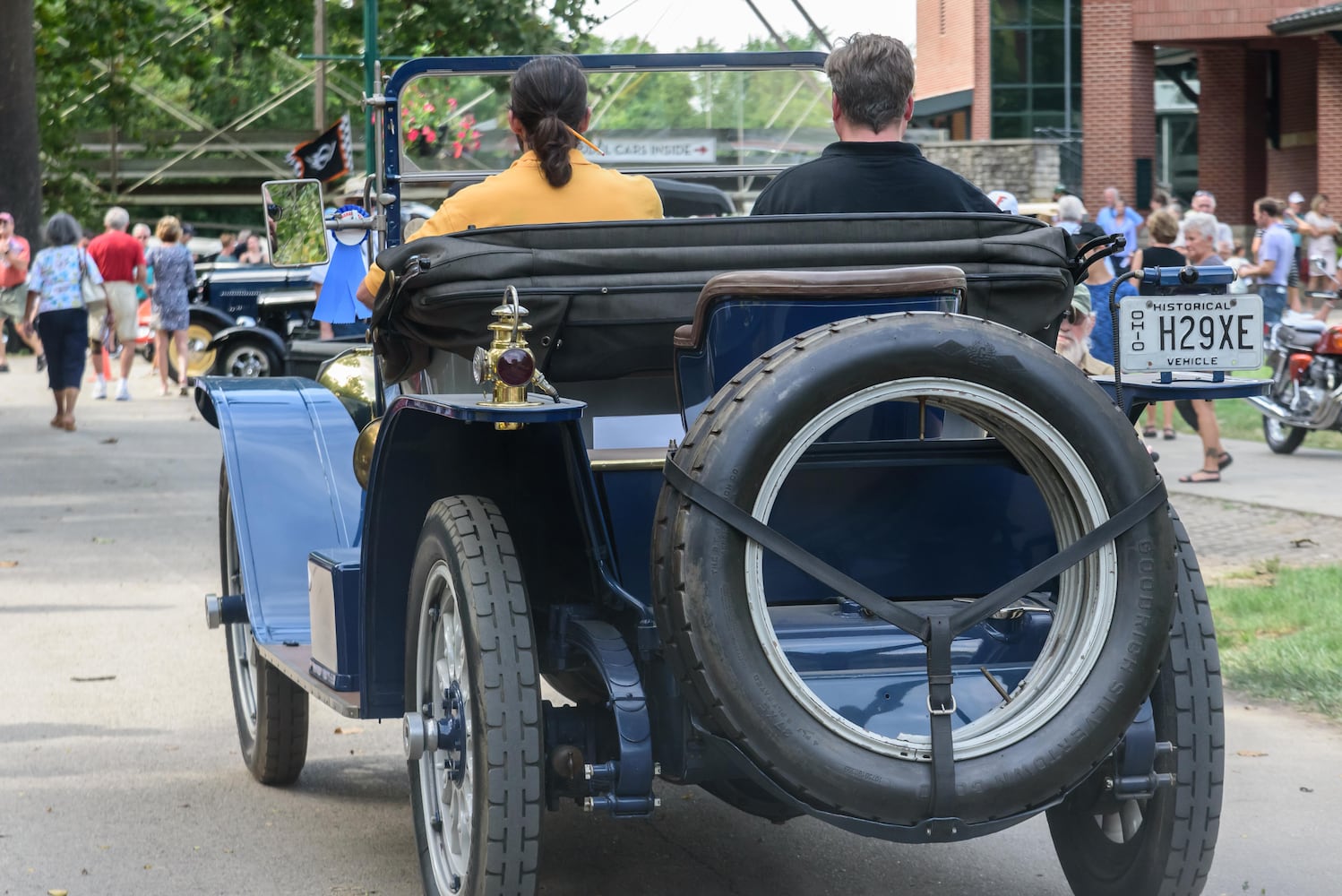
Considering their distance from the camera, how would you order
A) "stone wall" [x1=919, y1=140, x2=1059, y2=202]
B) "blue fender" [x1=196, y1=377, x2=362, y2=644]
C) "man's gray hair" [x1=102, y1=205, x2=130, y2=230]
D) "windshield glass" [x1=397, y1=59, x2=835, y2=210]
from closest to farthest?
"blue fender" [x1=196, y1=377, x2=362, y2=644] → "windshield glass" [x1=397, y1=59, x2=835, y2=210] → "man's gray hair" [x1=102, y1=205, x2=130, y2=230] → "stone wall" [x1=919, y1=140, x2=1059, y2=202]

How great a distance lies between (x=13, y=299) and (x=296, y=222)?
1684 cm

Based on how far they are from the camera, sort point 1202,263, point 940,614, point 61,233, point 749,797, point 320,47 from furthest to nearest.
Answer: point 320,47 → point 61,233 → point 1202,263 → point 749,797 → point 940,614

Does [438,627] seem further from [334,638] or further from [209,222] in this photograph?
[209,222]

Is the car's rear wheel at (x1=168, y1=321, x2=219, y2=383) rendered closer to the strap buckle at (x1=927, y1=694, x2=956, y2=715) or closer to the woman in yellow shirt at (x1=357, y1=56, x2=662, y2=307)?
the woman in yellow shirt at (x1=357, y1=56, x2=662, y2=307)

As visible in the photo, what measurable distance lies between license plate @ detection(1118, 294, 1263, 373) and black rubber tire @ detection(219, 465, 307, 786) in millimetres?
2470

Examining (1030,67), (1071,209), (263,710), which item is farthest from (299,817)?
(1030,67)

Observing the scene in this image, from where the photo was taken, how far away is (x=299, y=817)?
15.3 feet

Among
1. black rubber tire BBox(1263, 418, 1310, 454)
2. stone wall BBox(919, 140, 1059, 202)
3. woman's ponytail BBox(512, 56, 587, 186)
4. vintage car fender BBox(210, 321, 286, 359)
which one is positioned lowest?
black rubber tire BBox(1263, 418, 1310, 454)

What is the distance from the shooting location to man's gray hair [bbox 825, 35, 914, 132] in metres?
3.82

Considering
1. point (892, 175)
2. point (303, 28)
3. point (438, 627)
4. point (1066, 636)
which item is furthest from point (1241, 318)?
point (303, 28)

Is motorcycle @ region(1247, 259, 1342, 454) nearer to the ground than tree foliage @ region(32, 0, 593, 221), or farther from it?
nearer to the ground

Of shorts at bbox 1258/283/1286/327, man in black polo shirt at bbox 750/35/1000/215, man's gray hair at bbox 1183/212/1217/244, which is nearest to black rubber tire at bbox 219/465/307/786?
man in black polo shirt at bbox 750/35/1000/215

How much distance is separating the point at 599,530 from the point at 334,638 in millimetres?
881

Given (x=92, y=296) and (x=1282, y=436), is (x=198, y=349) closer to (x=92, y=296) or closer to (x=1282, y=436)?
(x=92, y=296)
